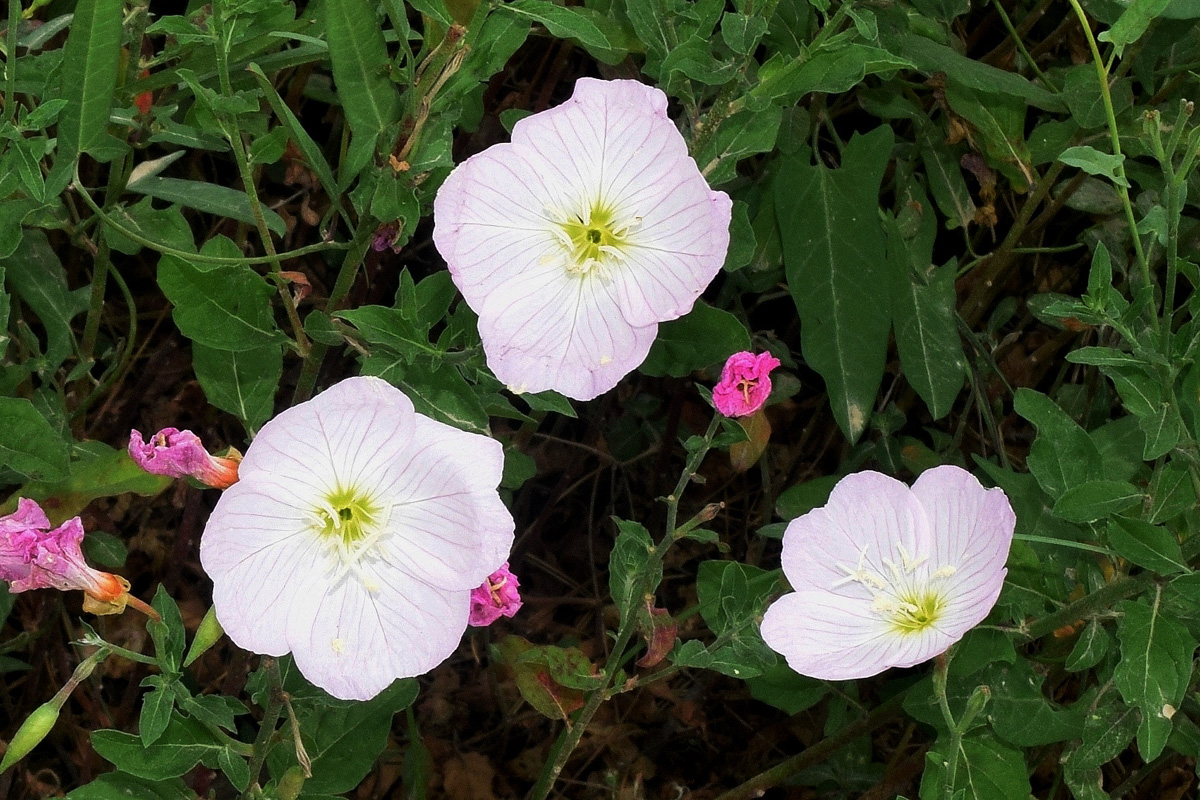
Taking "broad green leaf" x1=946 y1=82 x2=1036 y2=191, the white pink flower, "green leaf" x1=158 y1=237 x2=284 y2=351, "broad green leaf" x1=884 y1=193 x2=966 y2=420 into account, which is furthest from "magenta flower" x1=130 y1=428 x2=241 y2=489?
"broad green leaf" x1=946 y1=82 x2=1036 y2=191

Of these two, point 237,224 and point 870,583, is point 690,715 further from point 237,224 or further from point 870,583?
point 237,224

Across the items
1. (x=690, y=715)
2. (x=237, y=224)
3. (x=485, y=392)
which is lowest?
(x=690, y=715)

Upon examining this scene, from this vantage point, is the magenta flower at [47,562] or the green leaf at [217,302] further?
the green leaf at [217,302]

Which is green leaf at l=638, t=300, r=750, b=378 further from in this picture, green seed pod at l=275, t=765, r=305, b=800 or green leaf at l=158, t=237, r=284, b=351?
green seed pod at l=275, t=765, r=305, b=800

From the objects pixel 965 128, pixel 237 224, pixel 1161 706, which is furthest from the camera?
pixel 237 224

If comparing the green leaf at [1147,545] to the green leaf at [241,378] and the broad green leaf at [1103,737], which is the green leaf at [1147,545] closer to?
the broad green leaf at [1103,737]

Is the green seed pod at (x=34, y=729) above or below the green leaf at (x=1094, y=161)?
below

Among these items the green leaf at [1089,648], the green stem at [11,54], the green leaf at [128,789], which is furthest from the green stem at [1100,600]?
the green stem at [11,54]

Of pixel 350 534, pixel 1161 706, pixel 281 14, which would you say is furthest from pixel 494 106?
pixel 1161 706
